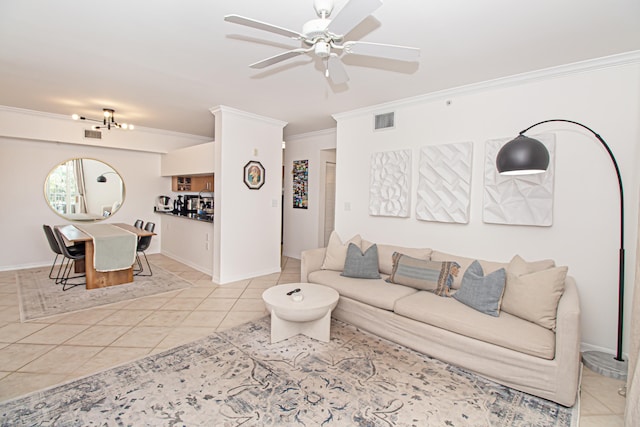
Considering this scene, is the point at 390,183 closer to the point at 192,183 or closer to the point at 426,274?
the point at 426,274

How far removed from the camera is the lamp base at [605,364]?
228cm

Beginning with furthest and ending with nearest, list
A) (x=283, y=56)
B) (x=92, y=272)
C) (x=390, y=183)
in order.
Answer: (x=92, y=272) → (x=390, y=183) → (x=283, y=56)

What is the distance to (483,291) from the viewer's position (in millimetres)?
2508

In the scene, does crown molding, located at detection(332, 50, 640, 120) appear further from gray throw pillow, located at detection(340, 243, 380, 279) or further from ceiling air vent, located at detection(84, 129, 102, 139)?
ceiling air vent, located at detection(84, 129, 102, 139)

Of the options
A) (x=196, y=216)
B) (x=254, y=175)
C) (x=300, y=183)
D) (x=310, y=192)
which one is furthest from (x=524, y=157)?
(x=196, y=216)

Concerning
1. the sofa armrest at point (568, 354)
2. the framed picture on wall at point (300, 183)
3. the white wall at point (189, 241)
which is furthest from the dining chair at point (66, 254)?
the sofa armrest at point (568, 354)

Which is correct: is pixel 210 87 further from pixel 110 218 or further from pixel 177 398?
pixel 110 218

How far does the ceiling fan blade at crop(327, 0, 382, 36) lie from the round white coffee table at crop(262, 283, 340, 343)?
6.52ft

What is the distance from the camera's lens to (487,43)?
7.70ft

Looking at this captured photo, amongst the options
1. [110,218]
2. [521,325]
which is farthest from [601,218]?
[110,218]

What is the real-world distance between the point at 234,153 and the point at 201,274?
1991 mm

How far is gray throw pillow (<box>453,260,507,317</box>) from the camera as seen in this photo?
244 cm

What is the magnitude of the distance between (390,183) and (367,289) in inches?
57.0

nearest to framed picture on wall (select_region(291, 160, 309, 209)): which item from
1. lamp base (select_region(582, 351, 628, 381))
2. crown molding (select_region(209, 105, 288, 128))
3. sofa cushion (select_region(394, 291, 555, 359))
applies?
crown molding (select_region(209, 105, 288, 128))
